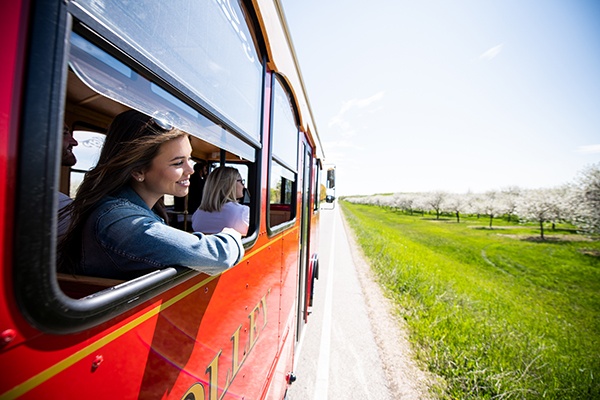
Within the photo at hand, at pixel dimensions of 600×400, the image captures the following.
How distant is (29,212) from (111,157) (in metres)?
0.65

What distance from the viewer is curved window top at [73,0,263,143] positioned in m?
0.73

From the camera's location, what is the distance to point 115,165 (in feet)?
3.34

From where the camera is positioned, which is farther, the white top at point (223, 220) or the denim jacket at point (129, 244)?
the white top at point (223, 220)

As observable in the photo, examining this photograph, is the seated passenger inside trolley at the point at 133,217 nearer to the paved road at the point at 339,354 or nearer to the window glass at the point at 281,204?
the window glass at the point at 281,204

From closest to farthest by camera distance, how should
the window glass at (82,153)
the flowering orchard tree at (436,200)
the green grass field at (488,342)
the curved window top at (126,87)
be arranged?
the curved window top at (126,87) < the window glass at (82,153) < the green grass field at (488,342) < the flowering orchard tree at (436,200)

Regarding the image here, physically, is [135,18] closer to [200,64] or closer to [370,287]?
[200,64]

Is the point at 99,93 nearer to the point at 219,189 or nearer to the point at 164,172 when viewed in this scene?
the point at 164,172

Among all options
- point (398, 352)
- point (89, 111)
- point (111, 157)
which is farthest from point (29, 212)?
point (398, 352)

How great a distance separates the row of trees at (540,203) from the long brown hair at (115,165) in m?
49.0

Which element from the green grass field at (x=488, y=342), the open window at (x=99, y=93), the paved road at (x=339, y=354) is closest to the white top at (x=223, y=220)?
the open window at (x=99, y=93)

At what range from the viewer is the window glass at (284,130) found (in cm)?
207

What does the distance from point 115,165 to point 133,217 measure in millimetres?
242

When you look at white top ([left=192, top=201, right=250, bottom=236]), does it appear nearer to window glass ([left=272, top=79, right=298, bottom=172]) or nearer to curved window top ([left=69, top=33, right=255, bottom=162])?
window glass ([left=272, top=79, right=298, bottom=172])

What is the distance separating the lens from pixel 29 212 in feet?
1.59
